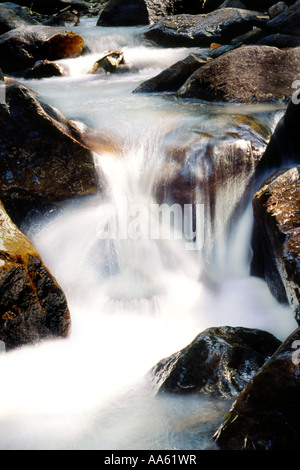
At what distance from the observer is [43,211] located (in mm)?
4496

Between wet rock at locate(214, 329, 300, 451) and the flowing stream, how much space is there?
23 cm

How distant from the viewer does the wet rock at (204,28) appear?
1083cm

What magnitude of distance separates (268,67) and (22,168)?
4.92 m

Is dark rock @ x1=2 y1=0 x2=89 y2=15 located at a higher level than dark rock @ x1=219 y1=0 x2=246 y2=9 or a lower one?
higher

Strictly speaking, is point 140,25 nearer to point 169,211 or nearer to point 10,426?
point 169,211

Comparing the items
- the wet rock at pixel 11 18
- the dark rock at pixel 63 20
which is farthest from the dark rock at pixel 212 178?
the dark rock at pixel 63 20

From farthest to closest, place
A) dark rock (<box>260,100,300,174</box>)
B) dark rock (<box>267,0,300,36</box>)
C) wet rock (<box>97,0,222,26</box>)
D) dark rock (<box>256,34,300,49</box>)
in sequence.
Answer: wet rock (<box>97,0,222,26</box>) < dark rock (<box>267,0,300,36</box>) < dark rock (<box>256,34,300,49</box>) < dark rock (<box>260,100,300,174</box>)

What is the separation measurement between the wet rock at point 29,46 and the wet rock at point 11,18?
176 cm

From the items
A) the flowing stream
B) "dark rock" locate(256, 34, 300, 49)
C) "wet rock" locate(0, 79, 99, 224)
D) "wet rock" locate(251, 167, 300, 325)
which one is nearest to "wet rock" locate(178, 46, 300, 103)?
the flowing stream

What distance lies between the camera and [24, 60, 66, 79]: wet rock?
920cm

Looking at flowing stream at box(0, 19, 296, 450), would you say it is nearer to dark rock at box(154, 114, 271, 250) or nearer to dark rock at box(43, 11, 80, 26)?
dark rock at box(154, 114, 271, 250)

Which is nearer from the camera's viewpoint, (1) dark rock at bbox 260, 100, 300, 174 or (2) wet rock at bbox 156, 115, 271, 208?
(2) wet rock at bbox 156, 115, 271, 208

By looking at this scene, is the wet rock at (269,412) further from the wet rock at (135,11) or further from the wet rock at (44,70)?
the wet rock at (135,11)

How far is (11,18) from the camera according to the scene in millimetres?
11477
